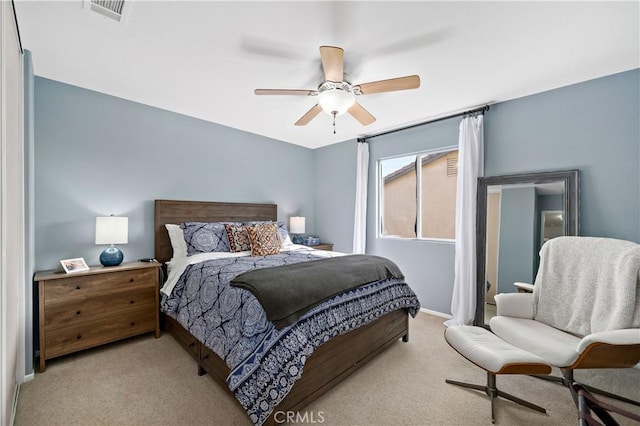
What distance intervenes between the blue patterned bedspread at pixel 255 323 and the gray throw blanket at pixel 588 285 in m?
1.16

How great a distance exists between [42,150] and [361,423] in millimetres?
3572

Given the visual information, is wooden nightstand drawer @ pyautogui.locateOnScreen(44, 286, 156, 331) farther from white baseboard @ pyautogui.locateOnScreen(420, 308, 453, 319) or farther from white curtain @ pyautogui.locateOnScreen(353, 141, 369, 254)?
white baseboard @ pyautogui.locateOnScreen(420, 308, 453, 319)

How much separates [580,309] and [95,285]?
407 cm

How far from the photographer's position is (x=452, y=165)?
364 cm

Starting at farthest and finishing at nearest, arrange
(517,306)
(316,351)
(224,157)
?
(224,157) < (517,306) < (316,351)

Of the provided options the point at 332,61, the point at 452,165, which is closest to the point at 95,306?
the point at 332,61

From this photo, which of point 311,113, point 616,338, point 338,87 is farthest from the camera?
point 311,113

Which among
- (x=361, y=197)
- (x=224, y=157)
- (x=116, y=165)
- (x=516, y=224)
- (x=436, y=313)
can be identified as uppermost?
(x=224, y=157)

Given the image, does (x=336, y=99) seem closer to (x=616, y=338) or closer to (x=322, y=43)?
(x=322, y=43)

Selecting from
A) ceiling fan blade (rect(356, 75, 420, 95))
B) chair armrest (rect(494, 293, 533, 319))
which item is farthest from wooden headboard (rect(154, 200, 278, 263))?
chair armrest (rect(494, 293, 533, 319))

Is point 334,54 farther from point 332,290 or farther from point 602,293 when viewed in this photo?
point 602,293

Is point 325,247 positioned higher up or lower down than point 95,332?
higher up

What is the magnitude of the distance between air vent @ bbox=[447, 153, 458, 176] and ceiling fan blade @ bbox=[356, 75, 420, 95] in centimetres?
182

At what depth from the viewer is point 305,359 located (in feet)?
5.54
